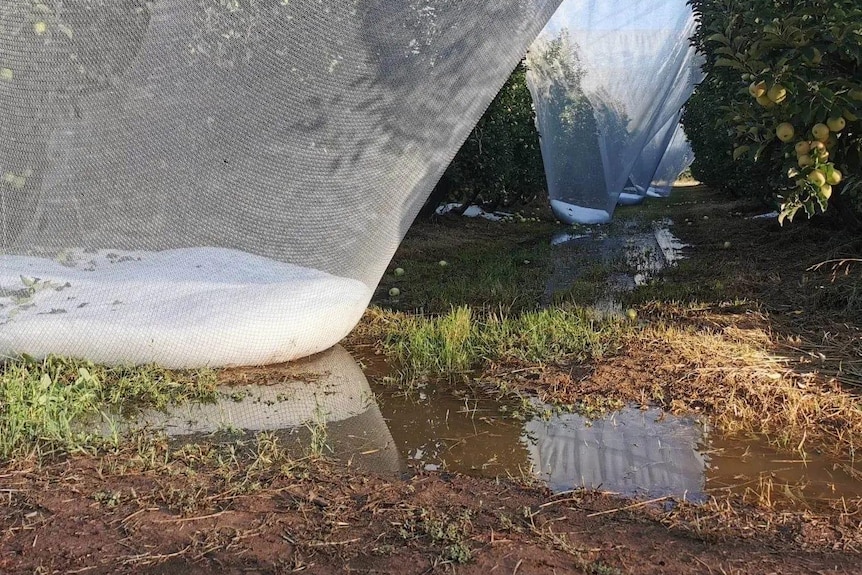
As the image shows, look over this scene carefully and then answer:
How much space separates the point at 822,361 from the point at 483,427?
179cm

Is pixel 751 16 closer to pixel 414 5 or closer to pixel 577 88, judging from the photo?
pixel 414 5

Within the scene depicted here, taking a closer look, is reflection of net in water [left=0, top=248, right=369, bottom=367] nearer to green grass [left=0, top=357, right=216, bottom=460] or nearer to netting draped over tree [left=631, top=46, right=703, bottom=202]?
green grass [left=0, top=357, right=216, bottom=460]

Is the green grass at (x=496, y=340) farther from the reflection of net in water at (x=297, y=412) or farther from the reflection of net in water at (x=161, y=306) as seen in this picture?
the reflection of net in water at (x=161, y=306)

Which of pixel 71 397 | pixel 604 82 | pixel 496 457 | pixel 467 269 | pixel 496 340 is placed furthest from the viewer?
pixel 604 82

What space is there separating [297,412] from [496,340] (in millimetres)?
1373

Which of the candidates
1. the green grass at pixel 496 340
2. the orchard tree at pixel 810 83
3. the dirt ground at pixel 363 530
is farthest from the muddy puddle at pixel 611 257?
the dirt ground at pixel 363 530

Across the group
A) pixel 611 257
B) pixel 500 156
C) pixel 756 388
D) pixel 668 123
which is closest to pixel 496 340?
pixel 756 388

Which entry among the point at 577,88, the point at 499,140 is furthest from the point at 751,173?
the point at 499,140

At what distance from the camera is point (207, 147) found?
368 centimetres

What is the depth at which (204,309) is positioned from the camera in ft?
12.1

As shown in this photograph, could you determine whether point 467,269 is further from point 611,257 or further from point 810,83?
point 810,83

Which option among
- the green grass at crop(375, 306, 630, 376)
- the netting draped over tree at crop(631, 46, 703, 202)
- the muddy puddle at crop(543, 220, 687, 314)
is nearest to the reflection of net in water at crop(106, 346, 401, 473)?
the green grass at crop(375, 306, 630, 376)

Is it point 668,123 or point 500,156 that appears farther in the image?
point 668,123

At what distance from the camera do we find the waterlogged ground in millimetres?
2043
